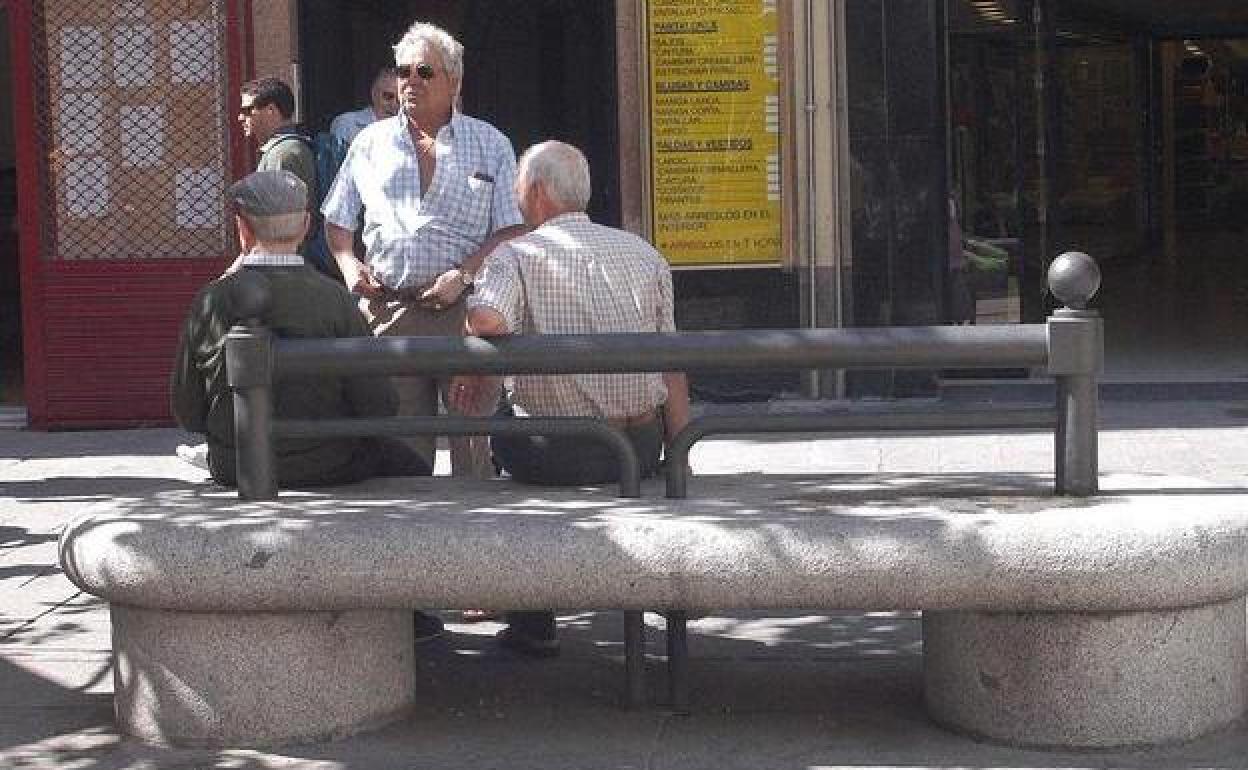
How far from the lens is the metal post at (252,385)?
5.99 m

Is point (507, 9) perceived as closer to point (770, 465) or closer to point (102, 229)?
point (102, 229)

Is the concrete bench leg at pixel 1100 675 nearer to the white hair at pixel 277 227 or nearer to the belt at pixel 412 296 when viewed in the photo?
the white hair at pixel 277 227

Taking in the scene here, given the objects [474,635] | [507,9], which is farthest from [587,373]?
[507,9]

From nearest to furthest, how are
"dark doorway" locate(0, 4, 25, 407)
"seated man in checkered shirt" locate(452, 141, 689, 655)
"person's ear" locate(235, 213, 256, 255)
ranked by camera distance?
1. "seated man in checkered shirt" locate(452, 141, 689, 655)
2. "person's ear" locate(235, 213, 256, 255)
3. "dark doorway" locate(0, 4, 25, 407)

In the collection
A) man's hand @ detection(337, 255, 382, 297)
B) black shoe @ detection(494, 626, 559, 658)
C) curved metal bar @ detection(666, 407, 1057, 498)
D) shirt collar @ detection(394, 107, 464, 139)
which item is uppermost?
shirt collar @ detection(394, 107, 464, 139)

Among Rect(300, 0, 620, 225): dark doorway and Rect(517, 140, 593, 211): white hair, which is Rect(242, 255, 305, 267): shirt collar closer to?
Rect(517, 140, 593, 211): white hair

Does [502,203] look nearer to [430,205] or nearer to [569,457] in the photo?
[430,205]

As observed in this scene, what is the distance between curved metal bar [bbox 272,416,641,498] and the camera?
599cm

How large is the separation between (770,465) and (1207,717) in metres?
4.60

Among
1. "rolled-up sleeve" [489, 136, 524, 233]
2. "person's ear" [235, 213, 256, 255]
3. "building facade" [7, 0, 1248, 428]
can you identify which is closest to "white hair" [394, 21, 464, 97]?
"rolled-up sleeve" [489, 136, 524, 233]

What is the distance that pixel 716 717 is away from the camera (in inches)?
245

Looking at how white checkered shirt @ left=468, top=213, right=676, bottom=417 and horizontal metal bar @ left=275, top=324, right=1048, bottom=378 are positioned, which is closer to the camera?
horizontal metal bar @ left=275, top=324, right=1048, bottom=378

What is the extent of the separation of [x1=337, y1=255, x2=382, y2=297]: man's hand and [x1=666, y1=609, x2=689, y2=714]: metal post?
191 cm

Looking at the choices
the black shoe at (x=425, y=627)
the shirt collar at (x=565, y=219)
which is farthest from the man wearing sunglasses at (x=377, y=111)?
the black shoe at (x=425, y=627)
